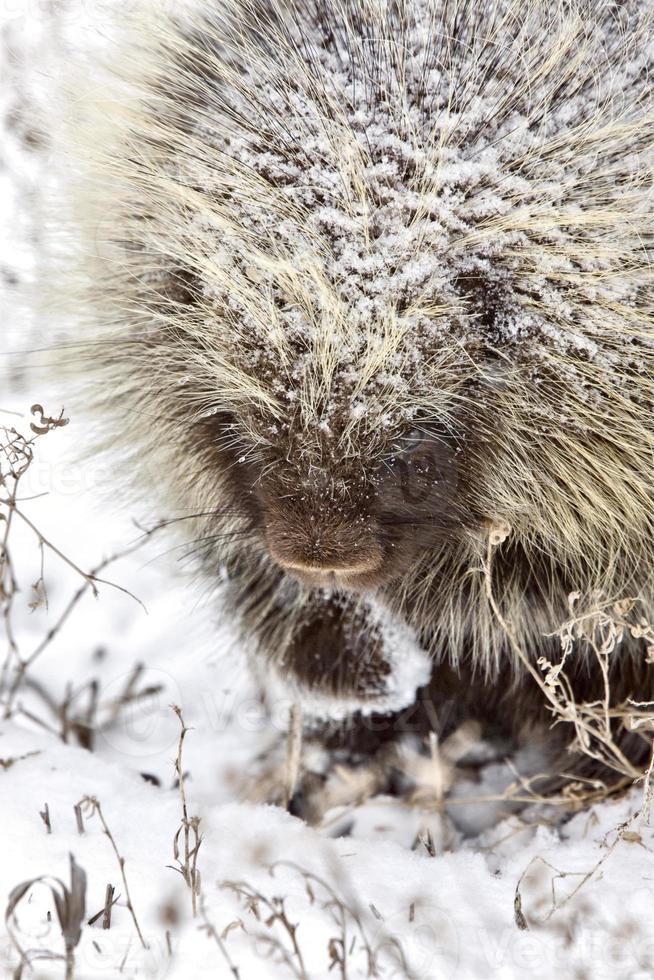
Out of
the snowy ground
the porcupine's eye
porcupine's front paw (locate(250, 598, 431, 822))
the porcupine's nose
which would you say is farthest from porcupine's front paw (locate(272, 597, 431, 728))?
the porcupine's eye

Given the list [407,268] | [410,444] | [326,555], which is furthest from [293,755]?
[407,268]

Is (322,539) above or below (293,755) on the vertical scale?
above

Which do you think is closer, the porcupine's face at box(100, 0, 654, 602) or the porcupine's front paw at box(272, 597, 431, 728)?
the porcupine's face at box(100, 0, 654, 602)

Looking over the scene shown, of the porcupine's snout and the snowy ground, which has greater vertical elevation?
the porcupine's snout

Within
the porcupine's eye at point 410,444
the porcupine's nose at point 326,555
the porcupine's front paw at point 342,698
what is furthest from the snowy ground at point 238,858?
the porcupine's eye at point 410,444

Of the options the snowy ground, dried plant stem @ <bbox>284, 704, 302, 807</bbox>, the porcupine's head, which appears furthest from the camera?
dried plant stem @ <bbox>284, 704, 302, 807</bbox>

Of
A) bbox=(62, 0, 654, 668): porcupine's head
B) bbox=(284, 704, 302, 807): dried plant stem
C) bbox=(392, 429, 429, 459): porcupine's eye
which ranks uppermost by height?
bbox=(62, 0, 654, 668): porcupine's head

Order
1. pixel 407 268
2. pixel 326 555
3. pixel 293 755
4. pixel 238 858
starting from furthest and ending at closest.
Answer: pixel 293 755
pixel 238 858
pixel 326 555
pixel 407 268

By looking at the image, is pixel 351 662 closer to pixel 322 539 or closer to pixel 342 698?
pixel 342 698

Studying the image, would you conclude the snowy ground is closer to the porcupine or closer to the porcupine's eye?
the porcupine
